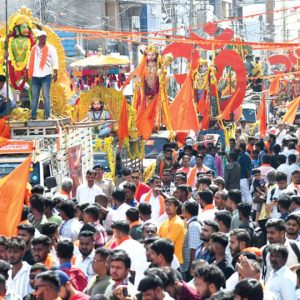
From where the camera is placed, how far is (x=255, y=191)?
18.8m

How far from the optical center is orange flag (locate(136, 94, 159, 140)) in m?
25.5

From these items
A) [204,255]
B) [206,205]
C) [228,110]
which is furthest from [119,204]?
[228,110]

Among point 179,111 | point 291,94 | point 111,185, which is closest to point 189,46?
point 179,111

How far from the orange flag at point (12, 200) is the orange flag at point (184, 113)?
39.3 feet

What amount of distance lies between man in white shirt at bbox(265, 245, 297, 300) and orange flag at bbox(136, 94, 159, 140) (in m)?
14.5

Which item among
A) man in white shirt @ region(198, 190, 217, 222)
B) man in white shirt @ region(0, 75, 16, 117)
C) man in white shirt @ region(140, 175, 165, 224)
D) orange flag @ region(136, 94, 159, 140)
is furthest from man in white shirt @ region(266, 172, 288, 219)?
orange flag @ region(136, 94, 159, 140)

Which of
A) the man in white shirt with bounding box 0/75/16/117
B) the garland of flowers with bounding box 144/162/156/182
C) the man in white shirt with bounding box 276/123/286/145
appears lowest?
the garland of flowers with bounding box 144/162/156/182

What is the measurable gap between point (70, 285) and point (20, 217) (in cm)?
348

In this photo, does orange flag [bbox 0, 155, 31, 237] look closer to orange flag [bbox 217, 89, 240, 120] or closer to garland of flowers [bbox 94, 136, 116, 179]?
garland of flowers [bbox 94, 136, 116, 179]

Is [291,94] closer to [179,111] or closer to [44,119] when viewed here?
[179,111]

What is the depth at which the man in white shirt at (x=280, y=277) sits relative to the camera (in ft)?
35.1

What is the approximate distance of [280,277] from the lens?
10.8m

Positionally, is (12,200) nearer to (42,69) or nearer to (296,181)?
(296,181)

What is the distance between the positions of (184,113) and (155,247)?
1536 centimetres
